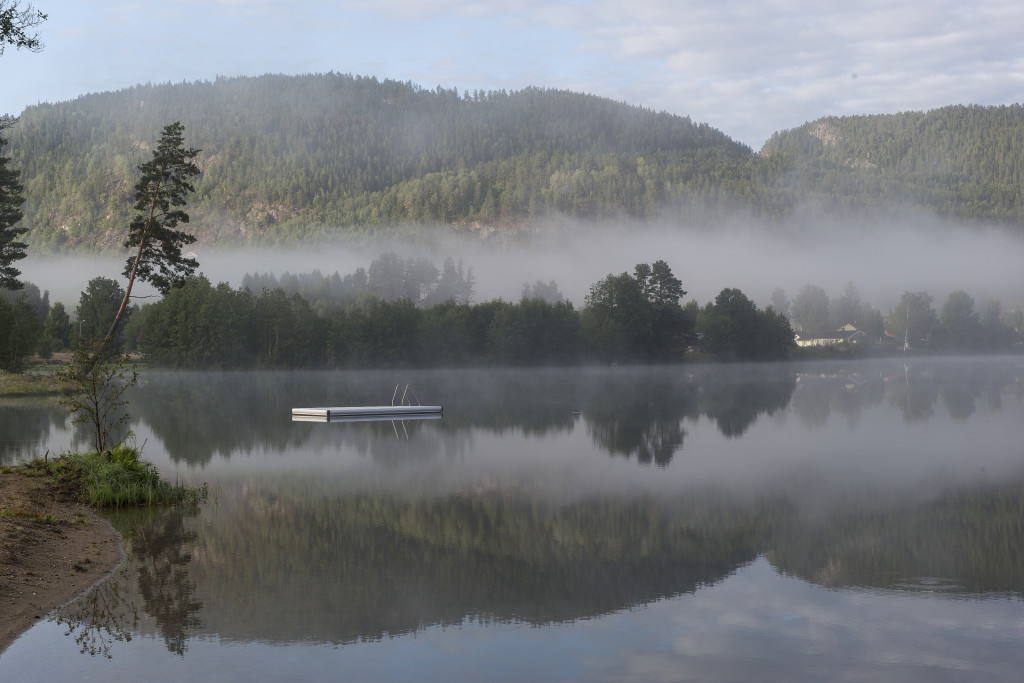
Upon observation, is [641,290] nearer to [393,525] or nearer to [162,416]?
[162,416]

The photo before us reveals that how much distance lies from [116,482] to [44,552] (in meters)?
4.84

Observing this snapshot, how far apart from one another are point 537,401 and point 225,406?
15639 mm

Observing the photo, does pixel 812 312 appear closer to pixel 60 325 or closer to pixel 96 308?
pixel 96 308

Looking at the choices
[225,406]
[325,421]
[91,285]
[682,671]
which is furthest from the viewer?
[91,285]

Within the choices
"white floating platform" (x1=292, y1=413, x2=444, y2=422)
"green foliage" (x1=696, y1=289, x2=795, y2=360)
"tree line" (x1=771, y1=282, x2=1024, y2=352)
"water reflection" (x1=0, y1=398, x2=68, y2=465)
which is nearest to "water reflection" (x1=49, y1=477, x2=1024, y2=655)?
"water reflection" (x1=0, y1=398, x2=68, y2=465)

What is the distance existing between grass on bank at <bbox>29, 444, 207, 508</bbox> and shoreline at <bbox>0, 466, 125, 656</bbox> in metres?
0.49

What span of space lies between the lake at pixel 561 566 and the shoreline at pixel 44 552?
28 centimetres

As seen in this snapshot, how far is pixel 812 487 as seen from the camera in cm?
1889

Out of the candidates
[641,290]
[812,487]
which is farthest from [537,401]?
Answer: [641,290]

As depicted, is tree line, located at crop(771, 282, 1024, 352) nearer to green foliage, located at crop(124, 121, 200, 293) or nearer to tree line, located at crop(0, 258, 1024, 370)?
tree line, located at crop(0, 258, 1024, 370)

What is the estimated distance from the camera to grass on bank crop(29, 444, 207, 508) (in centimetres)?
1630

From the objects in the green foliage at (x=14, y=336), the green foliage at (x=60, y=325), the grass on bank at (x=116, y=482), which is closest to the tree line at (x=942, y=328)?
the green foliage at (x=60, y=325)

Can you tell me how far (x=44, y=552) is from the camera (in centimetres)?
1185

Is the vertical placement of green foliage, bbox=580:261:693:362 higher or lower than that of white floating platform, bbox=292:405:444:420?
higher
